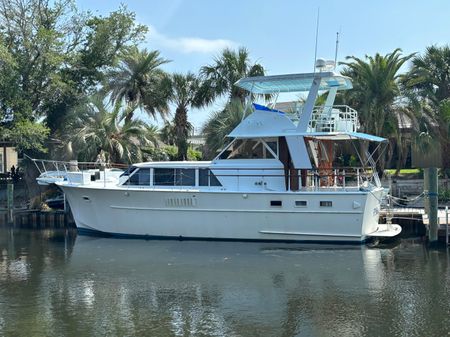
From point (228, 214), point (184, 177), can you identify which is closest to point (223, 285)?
point (228, 214)

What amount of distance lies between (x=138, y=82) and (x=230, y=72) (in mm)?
7254

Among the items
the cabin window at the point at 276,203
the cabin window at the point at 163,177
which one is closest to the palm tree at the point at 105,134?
the cabin window at the point at 163,177

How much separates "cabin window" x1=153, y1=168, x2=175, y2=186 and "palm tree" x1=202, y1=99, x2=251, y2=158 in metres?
6.06

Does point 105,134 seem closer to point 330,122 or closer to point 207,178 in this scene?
point 207,178

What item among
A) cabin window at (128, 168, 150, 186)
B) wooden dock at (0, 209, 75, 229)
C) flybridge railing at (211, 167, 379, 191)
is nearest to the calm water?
flybridge railing at (211, 167, 379, 191)

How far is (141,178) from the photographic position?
2184cm

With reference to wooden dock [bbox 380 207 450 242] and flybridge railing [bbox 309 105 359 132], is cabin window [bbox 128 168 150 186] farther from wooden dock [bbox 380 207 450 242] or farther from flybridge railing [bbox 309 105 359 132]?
wooden dock [bbox 380 207 450 242]

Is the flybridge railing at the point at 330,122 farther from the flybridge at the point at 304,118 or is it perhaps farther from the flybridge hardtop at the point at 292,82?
the flybridge hardtop at the point at 292,82

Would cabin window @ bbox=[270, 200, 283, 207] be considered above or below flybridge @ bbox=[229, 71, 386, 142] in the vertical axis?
below

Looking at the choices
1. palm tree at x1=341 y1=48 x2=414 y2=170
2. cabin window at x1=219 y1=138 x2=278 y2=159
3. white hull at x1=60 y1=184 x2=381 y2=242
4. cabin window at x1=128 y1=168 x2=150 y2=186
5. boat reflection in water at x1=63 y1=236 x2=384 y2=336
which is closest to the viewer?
boat reflection in water at x1=63 y1=236 x2=384 y2=336

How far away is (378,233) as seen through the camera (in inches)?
790

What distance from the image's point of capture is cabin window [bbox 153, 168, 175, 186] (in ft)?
70.7

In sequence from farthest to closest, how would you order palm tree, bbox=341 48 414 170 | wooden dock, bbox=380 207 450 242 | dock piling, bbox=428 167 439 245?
palm tree, bbox=341 48 414 170 < wooden dock, bbox=380 207 450 242 < dock piling, bbox=428 167 439 245

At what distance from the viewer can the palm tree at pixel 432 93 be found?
27.5 metres
